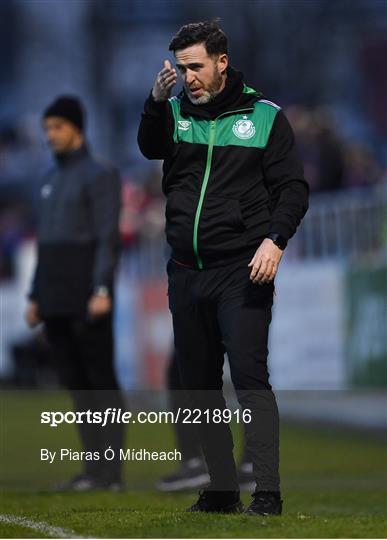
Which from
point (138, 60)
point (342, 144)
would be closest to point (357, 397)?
point (342, 144)

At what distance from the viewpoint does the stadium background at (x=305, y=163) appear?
16.0m

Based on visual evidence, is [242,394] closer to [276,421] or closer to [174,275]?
[276,421]

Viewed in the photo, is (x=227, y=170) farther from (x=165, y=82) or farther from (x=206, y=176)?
(x=165, y=82)

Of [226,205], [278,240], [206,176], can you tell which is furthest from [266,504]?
[206,176]

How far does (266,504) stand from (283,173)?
133cm

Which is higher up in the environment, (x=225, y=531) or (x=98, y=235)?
(x=98, y=235)

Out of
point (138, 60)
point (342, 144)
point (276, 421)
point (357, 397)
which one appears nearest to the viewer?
point (276, 421)

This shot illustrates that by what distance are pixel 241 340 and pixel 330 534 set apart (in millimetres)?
935

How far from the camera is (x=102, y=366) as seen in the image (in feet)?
31.8

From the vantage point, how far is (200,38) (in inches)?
277

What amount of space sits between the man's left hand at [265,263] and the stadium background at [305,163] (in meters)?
2.98

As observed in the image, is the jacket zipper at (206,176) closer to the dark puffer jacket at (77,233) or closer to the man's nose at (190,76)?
the man's nose at (190,76)

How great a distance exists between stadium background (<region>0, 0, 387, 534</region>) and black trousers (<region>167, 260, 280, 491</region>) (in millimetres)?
2622

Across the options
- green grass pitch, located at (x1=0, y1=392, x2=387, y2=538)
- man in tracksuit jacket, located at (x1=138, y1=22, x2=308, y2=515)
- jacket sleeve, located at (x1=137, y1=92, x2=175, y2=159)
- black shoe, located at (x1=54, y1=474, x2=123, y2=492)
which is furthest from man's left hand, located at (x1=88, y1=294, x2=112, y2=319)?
jacket sleeve, located at (x1=137, y1=92, x2=175, y2=159)
